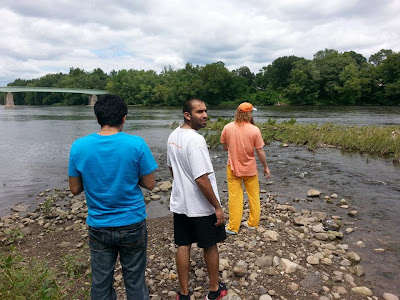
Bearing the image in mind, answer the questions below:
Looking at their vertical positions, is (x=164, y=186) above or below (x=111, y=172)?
below

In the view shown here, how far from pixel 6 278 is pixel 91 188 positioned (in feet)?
6.47

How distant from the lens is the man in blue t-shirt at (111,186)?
2479mm

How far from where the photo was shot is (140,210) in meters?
2.71

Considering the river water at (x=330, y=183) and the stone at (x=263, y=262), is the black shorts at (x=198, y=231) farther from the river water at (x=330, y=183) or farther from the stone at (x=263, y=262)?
the river water at (x=330, y=183)

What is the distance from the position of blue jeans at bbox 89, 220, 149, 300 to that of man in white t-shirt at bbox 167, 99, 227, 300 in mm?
545

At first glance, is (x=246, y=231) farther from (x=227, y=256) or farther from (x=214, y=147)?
(x=214, y=147)

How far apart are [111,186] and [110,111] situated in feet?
2.17

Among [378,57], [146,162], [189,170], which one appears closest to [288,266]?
[189,170]

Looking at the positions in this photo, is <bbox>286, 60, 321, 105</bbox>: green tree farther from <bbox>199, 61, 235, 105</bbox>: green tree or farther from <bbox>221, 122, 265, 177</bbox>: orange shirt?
<bbox>221, 122, 265, 177</bbox>: orange shirt

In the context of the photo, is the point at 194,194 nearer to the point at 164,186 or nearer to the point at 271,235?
the point at 271,235

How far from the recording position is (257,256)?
4.48 m

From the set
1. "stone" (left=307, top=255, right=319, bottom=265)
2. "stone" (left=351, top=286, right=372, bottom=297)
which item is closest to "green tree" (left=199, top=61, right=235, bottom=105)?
"stone" (left=307, top=255, right=319, bottom=265)

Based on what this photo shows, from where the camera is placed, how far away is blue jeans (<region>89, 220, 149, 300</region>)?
258cm

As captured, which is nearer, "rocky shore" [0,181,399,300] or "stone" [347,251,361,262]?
"rocky shore" [0,181,399,300]
